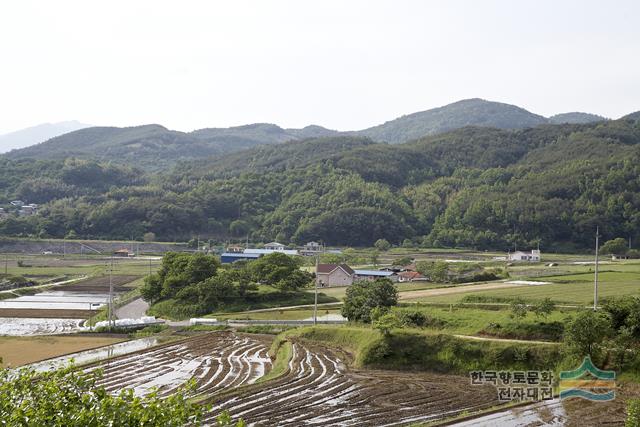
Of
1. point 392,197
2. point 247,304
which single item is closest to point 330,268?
point 247,304

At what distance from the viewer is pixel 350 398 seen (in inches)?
841

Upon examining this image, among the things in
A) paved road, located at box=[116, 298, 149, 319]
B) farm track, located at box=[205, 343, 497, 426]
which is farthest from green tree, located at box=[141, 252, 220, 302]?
farm track, located at box=[205, 343, 497, 426]

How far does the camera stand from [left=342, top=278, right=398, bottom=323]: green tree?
33.9m

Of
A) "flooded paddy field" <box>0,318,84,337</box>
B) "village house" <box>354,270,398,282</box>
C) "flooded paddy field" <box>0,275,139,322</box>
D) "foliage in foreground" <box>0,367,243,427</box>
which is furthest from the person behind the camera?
"village house" <box>354,270,398,282</box>

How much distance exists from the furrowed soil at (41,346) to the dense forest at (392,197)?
65425mm

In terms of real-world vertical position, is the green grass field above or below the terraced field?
above

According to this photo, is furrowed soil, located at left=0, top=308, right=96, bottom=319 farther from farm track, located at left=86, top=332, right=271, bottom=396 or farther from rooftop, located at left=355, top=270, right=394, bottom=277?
rooftop, located at left=355, top=270, right=394, bottom=277

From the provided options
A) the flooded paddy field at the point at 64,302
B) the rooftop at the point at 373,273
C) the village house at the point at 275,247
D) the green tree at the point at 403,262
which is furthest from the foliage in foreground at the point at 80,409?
the village house at the point at 275,247

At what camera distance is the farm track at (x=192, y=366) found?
23.5 m

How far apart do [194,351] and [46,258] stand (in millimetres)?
60052

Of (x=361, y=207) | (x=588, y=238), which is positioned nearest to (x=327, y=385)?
(x=588, y=238)

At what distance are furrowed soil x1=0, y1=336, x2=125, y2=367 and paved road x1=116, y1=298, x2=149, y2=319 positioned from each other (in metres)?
8.37

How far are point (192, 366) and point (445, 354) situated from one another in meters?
10.3

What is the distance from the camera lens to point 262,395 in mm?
21391
